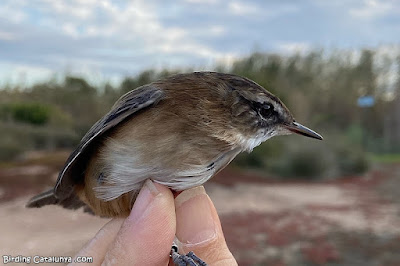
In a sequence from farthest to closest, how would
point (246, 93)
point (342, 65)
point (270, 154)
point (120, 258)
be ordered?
1. point (342, 65)
2. point (270, 154)
3. point (246, 93)
4. point (120, 258)

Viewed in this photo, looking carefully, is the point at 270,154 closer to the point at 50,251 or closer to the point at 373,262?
the point at 373,262

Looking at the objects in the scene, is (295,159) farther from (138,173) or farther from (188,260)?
(138,173)

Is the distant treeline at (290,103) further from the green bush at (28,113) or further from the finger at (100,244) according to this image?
the finger at (100,244)

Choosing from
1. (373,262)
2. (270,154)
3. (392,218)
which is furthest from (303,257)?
(270,154)

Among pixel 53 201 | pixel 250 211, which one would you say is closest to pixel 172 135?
pixel 53 201

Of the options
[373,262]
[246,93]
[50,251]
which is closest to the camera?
[246,93]

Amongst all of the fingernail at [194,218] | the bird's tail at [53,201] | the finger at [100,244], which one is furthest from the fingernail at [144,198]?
the bird's tail at [53,201]

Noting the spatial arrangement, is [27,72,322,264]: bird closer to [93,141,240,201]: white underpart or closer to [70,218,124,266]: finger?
[93,141,240,201]: white underpart

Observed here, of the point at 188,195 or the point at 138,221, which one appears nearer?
the point at 138,221
